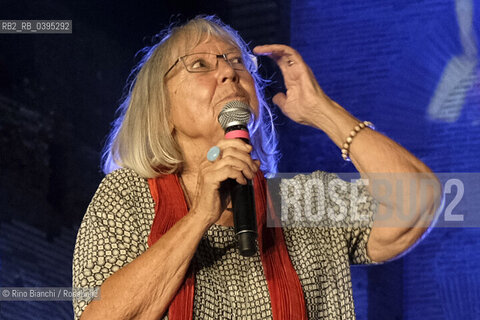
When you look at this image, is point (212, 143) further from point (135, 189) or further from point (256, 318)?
point (256, 318)

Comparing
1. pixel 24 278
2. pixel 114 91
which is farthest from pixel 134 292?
pixel 114 91

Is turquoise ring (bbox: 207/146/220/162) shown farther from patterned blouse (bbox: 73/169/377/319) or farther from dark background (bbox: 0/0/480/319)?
dark background (bbox: 0/0/480/319)

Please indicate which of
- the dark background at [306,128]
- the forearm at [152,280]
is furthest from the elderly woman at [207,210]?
the dark background at [306,128]

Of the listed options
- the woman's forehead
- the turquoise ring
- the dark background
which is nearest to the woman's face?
the woman's forehead

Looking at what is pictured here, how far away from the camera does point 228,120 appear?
161 centimetres

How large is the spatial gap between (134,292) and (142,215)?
27cm

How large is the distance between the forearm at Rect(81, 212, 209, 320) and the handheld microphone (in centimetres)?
12

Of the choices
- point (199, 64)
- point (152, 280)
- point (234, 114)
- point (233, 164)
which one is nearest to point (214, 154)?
point (233, 164)

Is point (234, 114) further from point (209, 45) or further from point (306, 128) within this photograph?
point (306, 128)

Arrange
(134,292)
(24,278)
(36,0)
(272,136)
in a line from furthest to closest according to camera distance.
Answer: (36,0) → (24,278) → (272,136) → (134,292)

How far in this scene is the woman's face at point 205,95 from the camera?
180 cm

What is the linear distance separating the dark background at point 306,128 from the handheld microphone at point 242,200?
1.14m

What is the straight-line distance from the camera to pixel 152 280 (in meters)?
1.53

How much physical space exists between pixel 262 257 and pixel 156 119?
0.53 m
